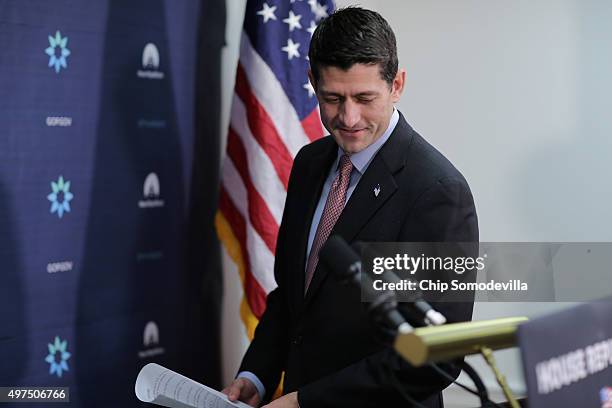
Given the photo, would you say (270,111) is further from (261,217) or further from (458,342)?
(458,342)

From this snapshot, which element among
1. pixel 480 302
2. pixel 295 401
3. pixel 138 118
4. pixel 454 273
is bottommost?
pixel 295 401

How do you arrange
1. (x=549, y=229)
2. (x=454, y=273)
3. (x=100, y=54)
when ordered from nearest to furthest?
(x=454, y=273), (x=100, y=54), (x=549, y=229)

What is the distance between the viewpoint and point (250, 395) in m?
1.91

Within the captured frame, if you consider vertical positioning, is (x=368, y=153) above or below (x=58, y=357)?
above

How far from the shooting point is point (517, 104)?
3.72 m

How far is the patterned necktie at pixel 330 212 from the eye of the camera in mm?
1794

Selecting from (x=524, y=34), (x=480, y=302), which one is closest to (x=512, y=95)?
(x=524, y=34)

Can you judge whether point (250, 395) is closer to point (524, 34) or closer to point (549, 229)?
point (549, 229)

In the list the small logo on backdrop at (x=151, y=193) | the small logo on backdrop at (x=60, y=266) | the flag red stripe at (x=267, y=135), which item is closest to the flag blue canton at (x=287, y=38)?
the flag red stripe at (x=267, y=135)

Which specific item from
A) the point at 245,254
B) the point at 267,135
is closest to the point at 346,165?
the point at 267,135

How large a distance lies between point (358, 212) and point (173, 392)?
54 centimetres

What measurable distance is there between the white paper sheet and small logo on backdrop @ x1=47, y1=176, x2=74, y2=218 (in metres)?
1.57

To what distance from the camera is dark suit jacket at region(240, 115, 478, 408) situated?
1593 millimetres

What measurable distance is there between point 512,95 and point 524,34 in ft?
0.93
